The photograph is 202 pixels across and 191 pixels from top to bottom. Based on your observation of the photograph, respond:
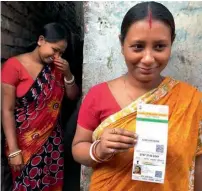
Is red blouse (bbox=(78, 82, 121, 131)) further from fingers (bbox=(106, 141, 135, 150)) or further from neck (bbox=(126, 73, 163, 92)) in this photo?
fingers (bbox=(106, 141, 135, 150))

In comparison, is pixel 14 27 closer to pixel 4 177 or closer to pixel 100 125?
pixel 4 177

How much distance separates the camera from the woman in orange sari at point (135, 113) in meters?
1.35

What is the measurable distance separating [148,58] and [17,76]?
45.8 inches

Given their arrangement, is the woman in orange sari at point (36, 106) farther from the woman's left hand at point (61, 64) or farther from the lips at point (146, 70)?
the lips at point (146, 70)

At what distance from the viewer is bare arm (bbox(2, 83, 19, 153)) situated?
2186 mm

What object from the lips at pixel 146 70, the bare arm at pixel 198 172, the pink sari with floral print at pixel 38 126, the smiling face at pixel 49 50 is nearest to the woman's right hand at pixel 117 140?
the lips at pixel 146 70

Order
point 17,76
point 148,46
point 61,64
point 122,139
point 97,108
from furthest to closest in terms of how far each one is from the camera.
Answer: point 61,64 < point 17,76 < point 97,108 < point 148,46 < point 122,139

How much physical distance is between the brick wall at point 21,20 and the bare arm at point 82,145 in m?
1.10

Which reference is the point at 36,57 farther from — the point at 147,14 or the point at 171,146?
the point at 171,146

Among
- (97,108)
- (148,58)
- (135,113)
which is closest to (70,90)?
(97,108)

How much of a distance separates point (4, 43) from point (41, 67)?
0.32 metres

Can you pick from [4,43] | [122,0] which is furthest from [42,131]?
[122,0]

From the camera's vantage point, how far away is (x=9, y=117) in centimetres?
222

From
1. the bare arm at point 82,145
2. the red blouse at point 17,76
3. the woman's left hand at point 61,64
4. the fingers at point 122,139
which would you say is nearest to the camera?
the fingers at point 122,139
